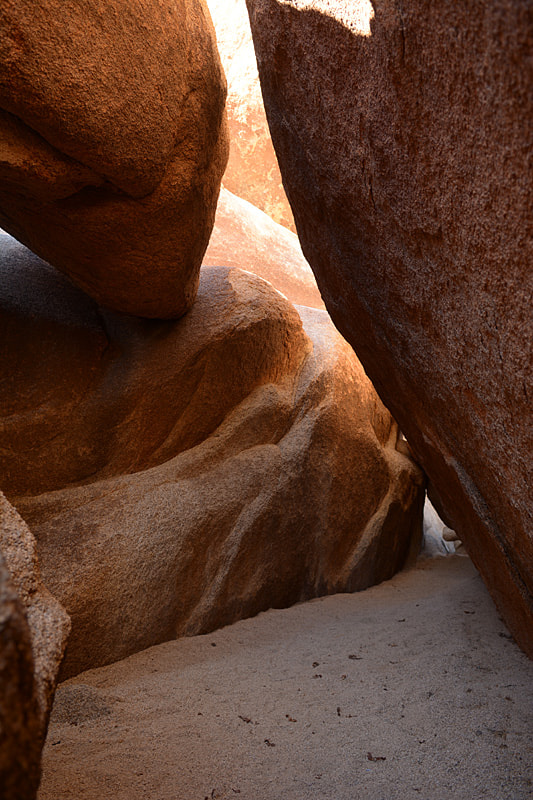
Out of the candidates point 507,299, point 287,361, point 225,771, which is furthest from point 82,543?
point 507,299

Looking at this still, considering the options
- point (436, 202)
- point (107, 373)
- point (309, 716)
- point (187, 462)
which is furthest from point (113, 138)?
point (309, 716)

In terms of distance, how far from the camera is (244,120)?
695cm

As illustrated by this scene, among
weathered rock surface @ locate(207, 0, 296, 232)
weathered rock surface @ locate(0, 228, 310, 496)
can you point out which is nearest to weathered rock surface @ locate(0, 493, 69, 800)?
weathered rock surface @ locate(0, 228, 310, 496)

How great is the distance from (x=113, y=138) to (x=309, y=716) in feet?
6.70

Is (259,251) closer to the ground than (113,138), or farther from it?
farther from it

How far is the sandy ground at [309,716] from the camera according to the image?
60.8 inches

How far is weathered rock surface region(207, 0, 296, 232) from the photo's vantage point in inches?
273

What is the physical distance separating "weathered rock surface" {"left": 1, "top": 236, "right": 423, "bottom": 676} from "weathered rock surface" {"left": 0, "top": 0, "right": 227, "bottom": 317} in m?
0.44

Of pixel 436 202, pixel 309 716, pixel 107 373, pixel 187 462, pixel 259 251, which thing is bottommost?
pixel 309 716

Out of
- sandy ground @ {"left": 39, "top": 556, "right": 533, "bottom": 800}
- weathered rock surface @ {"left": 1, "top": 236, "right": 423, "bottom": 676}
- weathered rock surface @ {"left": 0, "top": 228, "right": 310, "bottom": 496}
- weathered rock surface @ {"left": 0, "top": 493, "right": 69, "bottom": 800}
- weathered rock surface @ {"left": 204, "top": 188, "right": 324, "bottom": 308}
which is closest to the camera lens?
weathered rock surface @ {"left": 0, "top": 493, "right": 69, "bottom": 800}

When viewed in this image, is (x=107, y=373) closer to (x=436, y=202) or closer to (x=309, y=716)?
(x=309, y=716)

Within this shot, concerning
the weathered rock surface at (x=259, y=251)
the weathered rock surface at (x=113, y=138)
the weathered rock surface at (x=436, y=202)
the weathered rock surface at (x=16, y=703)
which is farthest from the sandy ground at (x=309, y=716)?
the weathered rock surface at (x=259, y=251)

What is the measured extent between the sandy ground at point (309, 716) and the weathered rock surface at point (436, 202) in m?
0.37

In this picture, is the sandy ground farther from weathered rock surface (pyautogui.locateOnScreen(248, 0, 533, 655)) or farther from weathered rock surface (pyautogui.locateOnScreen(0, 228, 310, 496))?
weathered rock surface (pyautogui.locateOnScreen(0, 228, 310, 496))
